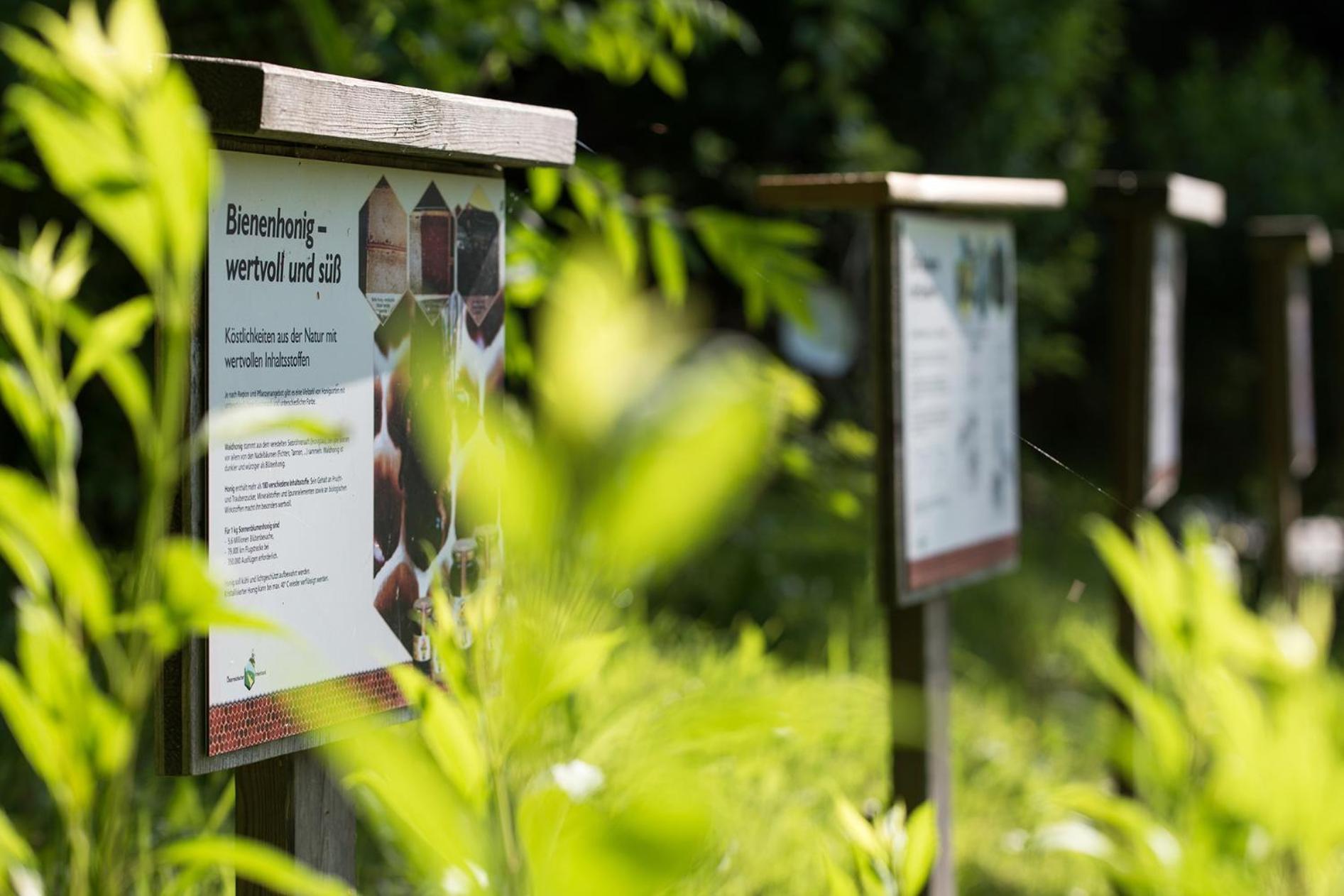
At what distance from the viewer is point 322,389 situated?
159 cm

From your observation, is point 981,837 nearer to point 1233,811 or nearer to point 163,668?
point 1233,811

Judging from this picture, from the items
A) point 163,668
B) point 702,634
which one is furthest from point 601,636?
point 702,634

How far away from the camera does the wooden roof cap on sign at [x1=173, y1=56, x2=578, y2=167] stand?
1.43 m

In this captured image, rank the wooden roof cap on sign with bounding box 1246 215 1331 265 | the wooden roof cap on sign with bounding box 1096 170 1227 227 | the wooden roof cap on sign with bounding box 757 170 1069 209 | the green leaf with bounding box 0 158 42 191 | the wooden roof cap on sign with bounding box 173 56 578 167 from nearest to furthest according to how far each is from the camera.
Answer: the wooden roof cap on sign with bounding box 173 56 578 167
the green leaf with bounding box 0 158 42 191
the wooden roof cap on sign with bounding box 757 170 1069 209
the wooden roof cap on sign with bounding box 1096 170 1227 227
the wooden roof cap on sign with bounding box 1246 215 1331 265

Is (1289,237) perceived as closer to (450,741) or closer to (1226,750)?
(1226,750)

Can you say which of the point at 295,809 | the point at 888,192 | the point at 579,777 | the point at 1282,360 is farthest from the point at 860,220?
the point at 579,777

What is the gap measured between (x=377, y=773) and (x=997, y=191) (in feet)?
7.91

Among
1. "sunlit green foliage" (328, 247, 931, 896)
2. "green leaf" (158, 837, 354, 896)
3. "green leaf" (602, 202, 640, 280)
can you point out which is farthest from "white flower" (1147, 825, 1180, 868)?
"green leaf" (602, 202, 640, 280)

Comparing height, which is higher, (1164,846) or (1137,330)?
(1137,330)

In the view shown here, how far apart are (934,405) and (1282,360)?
11.7 ft

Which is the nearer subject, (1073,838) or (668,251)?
(1073,838)

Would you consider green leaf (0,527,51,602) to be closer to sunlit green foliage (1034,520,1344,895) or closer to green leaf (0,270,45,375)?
green leaf (0,270,45,375)

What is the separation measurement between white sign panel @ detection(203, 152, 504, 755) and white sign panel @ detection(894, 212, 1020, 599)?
0.99 m

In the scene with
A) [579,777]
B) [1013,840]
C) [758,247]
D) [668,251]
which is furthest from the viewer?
[1013,840]
